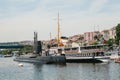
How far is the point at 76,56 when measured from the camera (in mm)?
136000

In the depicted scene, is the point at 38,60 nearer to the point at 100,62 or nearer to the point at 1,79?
the point at 100,62

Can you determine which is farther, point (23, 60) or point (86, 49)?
point (23, 60)

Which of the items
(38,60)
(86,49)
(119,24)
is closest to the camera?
(38,60)

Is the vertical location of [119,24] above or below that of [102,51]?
above

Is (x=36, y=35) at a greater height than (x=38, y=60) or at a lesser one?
greater

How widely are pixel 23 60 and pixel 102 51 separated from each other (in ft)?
112

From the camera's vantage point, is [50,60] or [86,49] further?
[86,49]

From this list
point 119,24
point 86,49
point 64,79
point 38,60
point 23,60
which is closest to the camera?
point 64,79

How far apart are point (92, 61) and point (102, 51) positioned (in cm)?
1239

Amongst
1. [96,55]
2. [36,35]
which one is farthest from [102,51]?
[36,35]

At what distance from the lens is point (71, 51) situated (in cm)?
14812

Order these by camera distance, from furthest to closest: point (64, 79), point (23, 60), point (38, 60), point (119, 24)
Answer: point (119, 24), point (23, 60), point (38, 60), point (64, 79)

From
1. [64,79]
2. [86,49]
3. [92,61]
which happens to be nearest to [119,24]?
[86,49]

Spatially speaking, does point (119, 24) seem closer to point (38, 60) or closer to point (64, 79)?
point (38, 60)
